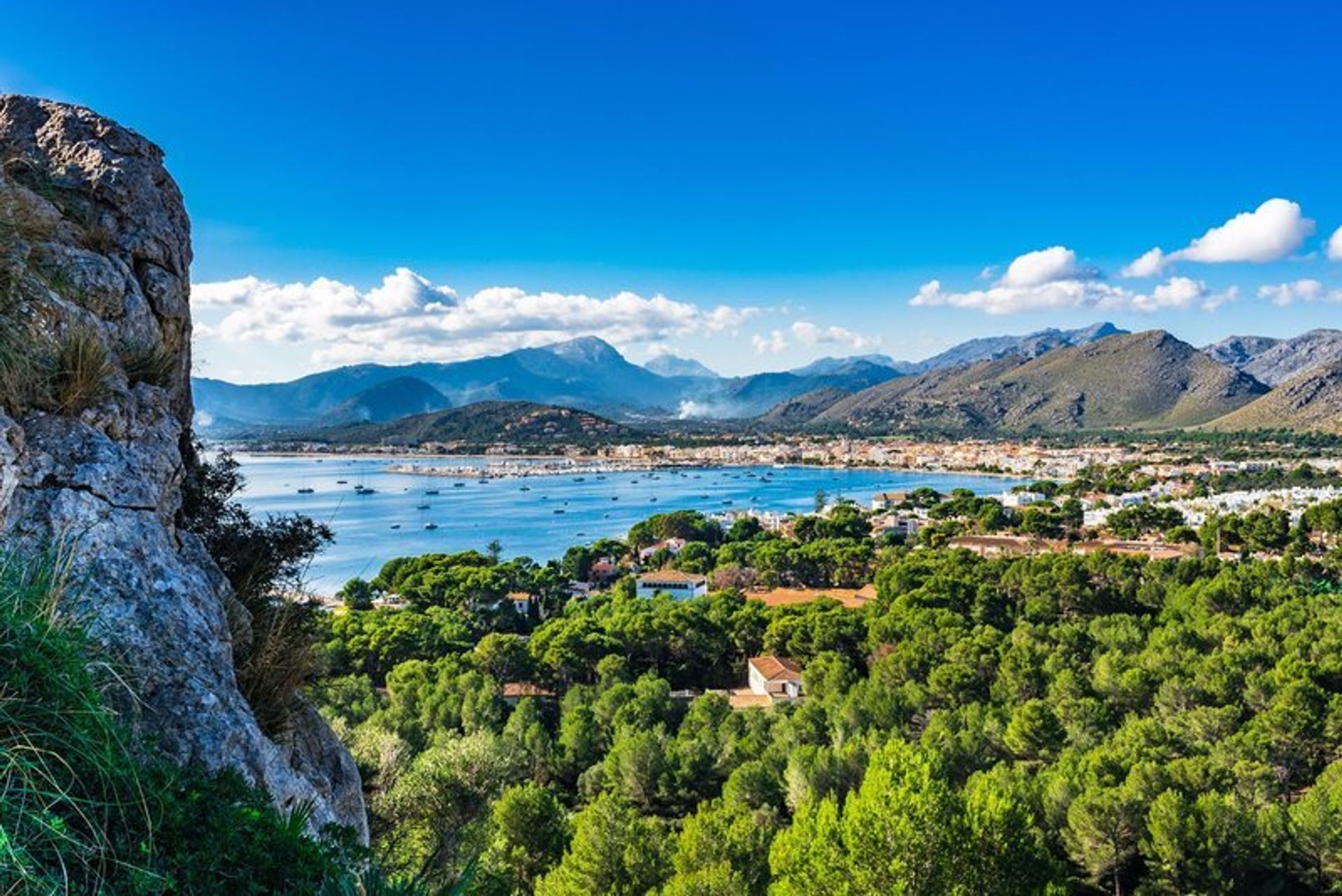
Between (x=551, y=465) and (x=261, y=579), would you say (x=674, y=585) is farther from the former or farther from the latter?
(x=551, y=465)

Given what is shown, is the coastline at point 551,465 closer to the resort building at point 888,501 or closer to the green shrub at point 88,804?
the resort building at point 888,501

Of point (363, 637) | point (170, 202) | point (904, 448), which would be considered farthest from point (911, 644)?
point (904, 448)

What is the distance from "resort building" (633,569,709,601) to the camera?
104 ft

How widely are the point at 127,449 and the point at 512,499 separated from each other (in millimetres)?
68616

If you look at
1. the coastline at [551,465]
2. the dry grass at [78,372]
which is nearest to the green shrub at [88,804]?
the dry grass at [78,372]

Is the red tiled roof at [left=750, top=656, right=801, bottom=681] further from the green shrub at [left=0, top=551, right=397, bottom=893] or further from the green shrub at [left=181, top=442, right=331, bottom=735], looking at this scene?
the green shrub at [left=0, top=551, right=397, bottom=893]

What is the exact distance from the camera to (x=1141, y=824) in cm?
1033

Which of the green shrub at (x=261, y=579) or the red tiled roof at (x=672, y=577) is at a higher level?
the green shrub at (x=261, y=579)

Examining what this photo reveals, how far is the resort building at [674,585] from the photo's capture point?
104 feet

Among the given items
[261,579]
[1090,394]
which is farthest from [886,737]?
[1090,394]

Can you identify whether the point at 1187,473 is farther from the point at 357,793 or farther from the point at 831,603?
the point at 357,793

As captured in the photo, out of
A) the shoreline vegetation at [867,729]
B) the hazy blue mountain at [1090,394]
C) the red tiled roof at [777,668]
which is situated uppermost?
the hazy blue mountain at [1090,394]

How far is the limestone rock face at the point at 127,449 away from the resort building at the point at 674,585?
2712cm

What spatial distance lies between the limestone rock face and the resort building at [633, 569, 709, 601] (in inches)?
1068
